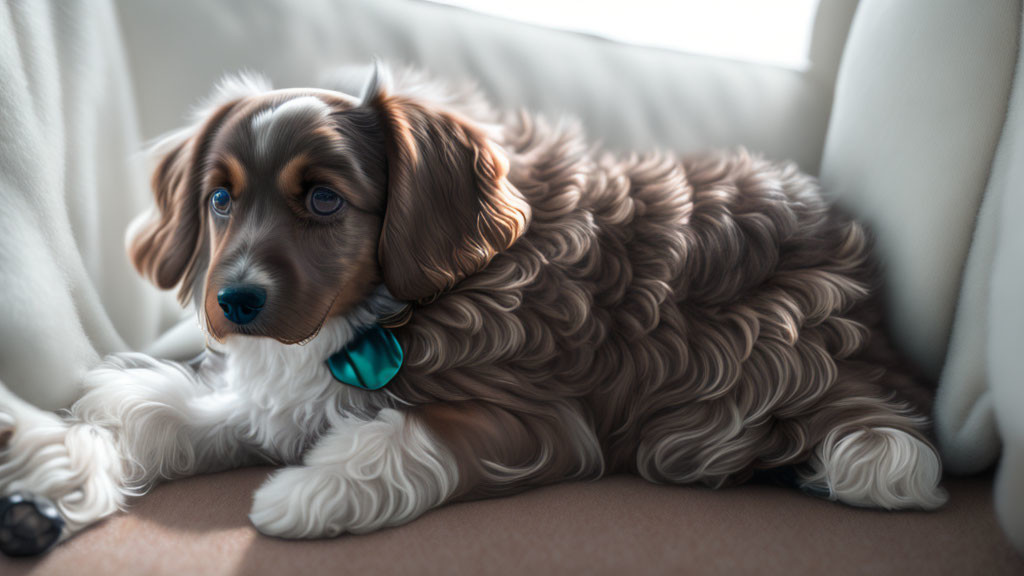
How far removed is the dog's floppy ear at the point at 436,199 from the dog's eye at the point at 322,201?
92mm

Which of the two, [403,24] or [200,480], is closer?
[200,480]

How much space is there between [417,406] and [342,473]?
0.61 ft

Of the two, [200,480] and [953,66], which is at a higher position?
[953,66]

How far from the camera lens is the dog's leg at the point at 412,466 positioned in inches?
45.4

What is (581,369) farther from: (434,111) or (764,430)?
(434,111)

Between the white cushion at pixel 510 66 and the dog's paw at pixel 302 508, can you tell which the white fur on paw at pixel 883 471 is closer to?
the dog's paw at pixel 302 508

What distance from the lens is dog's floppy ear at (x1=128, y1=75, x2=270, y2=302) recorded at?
134 cm

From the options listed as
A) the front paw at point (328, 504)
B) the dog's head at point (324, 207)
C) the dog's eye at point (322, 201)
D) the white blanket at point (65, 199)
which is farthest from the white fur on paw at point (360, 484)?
the white blanket at point (65, 199)

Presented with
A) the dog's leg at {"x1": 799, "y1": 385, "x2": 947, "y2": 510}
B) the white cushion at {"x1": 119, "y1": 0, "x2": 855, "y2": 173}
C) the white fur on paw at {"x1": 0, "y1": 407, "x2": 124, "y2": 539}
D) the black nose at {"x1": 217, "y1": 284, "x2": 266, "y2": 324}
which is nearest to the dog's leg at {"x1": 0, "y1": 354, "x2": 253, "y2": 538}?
the white fur on paw at {"x1": 0, "y1": 407, "x2": 124, "y2": 539}

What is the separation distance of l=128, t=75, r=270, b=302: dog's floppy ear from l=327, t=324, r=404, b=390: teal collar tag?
1.16 ft

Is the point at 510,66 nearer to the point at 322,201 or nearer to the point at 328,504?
the point at 322,201

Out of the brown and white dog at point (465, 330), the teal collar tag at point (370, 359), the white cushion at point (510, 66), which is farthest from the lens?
the white cushion at point (510, 66)

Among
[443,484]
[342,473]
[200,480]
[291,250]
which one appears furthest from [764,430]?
[200,480]

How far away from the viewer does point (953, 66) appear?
4.73ft
